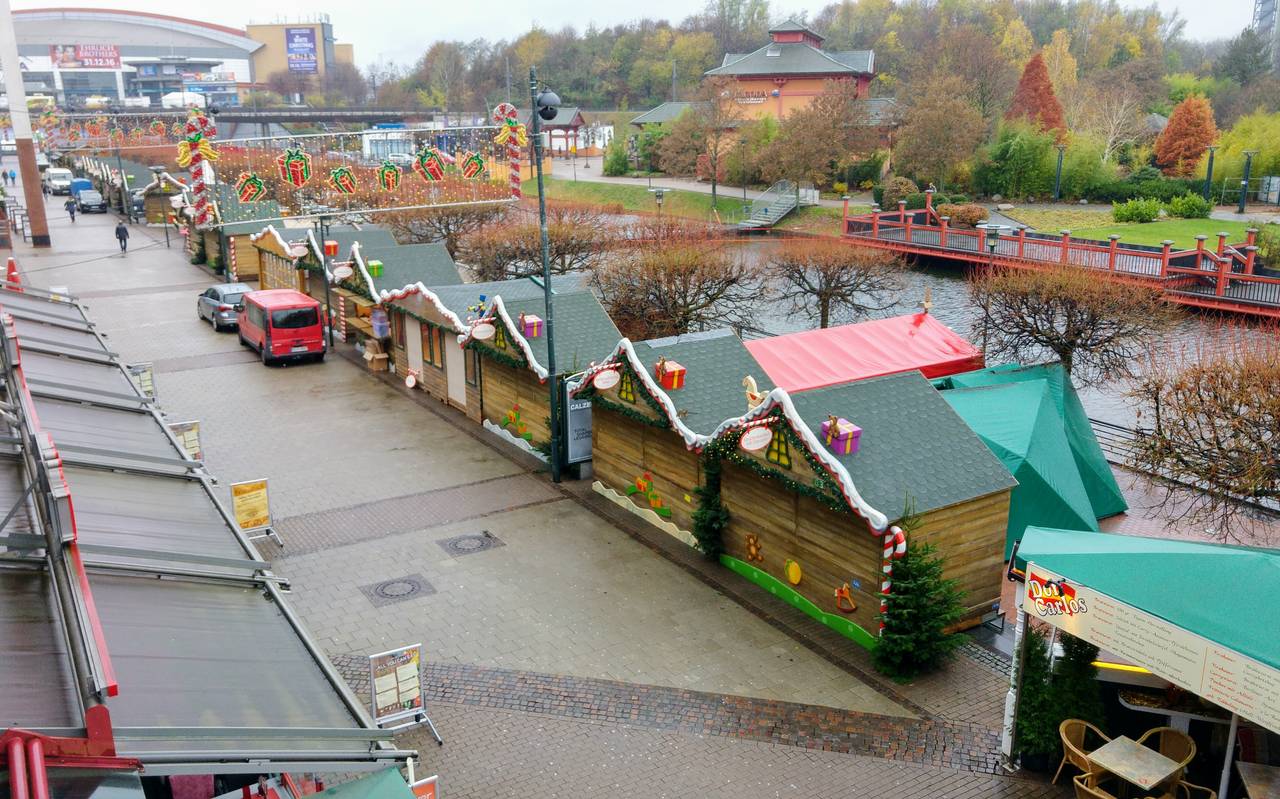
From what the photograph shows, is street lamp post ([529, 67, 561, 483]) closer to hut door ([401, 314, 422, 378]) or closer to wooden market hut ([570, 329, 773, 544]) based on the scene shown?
wooden market hut ([570, 329, 773, 544])

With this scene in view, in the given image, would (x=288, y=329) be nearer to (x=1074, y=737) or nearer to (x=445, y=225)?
(x=445, y=225)

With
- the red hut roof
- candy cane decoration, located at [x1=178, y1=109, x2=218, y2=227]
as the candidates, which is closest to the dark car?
candy cane decoration, located at [x1=178, y1=109, x2=218, y2=227]

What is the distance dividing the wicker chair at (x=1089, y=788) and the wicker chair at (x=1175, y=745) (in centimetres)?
57

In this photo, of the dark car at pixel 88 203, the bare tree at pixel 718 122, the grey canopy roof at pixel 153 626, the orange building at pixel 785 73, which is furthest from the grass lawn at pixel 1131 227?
the dark car at pixel 88 203

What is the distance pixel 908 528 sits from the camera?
12000mm

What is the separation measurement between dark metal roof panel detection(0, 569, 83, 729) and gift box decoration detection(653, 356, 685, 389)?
10295 millimetres

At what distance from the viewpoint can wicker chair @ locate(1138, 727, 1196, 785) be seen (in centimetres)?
919

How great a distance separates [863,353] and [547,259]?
702cm

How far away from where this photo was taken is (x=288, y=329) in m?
27.1

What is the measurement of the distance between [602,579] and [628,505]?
2.63 m

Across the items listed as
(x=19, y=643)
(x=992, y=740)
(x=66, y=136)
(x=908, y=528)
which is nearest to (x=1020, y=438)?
(x=908, y=528)

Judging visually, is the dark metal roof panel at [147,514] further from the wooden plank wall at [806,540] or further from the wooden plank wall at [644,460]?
the wooden plank wall at [644,460]

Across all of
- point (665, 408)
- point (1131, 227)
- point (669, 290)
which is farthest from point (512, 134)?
point (1131, 227)

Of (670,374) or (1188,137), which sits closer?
(670,374)
